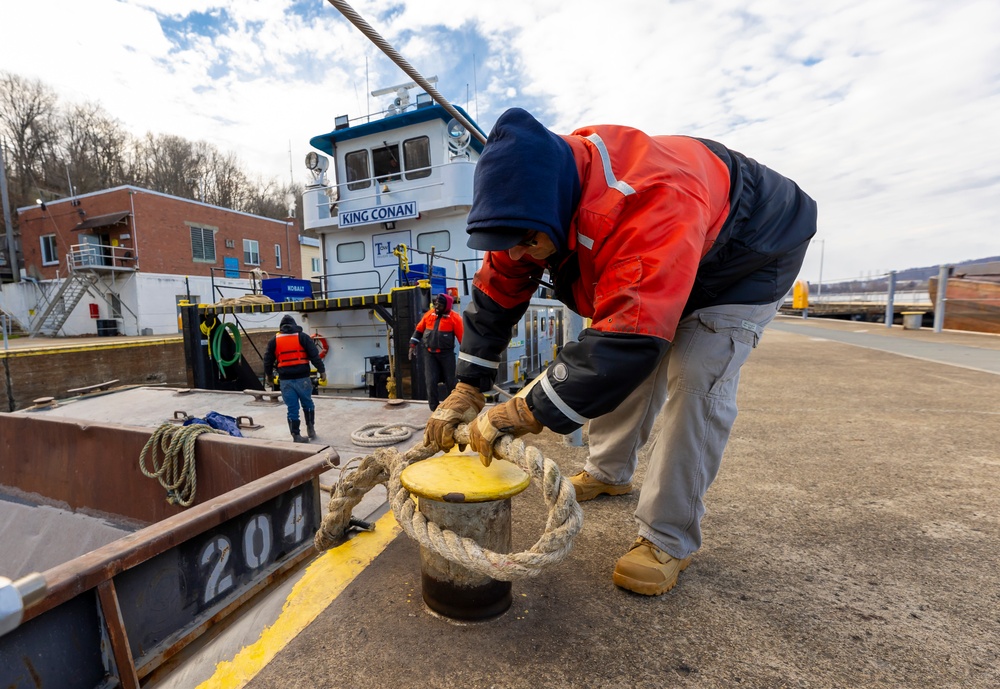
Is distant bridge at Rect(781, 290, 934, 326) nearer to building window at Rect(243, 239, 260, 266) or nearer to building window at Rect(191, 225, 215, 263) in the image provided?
building window at Rect(243, 239, 260, 266)

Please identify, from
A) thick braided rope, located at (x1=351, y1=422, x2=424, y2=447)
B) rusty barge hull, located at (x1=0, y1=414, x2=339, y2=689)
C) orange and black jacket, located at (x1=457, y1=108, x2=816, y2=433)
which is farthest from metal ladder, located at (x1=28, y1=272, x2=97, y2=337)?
orange and black jacket, located at (x1=457, y1=108, x2=816, y2=433)

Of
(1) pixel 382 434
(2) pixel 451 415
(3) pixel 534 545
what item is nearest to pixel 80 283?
(1) pixel 382 434

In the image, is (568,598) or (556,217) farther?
(568,598)

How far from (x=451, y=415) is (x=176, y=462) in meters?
1.91

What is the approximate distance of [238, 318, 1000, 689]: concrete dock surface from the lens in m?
1.34

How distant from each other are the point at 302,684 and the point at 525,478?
2.76ft

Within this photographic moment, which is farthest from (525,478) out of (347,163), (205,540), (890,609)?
(347,163)

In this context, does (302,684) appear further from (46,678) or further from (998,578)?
(998,578)

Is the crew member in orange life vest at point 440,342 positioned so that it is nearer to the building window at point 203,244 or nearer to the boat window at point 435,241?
the boat window at point 435,241

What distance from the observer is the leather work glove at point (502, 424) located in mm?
1509

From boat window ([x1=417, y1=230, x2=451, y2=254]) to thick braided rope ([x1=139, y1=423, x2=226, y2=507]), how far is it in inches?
300

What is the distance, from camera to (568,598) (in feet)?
5.54

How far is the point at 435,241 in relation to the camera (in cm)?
1018

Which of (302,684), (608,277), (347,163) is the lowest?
(302,684)
